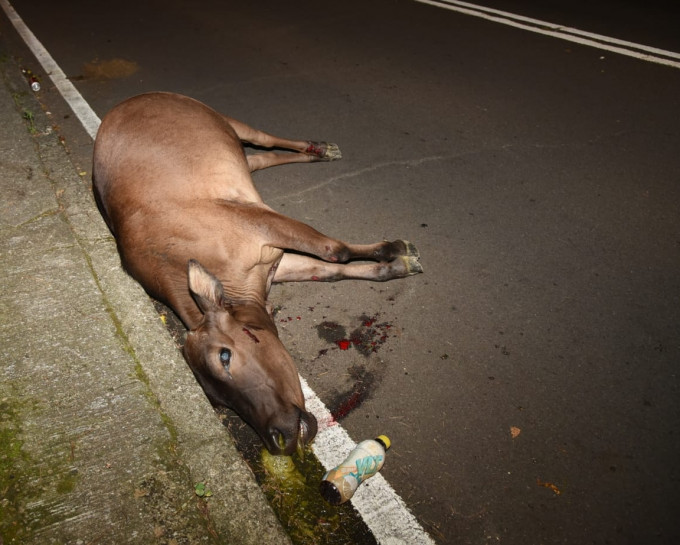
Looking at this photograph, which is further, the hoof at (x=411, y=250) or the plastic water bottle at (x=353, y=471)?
the hoof at (x=411, y=250)

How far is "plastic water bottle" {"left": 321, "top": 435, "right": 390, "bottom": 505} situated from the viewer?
323cm

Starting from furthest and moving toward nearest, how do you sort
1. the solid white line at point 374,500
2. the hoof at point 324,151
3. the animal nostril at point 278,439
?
the hoof at point 324,151 → the solid white line at point 374,500 → the animal nostril at point 278,439

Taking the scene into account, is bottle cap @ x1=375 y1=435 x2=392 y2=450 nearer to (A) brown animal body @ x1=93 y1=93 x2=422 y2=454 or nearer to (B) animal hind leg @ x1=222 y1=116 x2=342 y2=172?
(A) brown animal body @ x1=93 y1=93 x2=422 y2=454

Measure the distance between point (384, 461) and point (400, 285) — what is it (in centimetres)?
162

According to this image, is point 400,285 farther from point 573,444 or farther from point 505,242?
point 573,444

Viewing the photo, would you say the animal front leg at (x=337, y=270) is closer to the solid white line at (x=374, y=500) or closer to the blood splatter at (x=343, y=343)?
the blood splatter at (x=343, y=343)

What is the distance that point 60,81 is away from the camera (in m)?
7.89

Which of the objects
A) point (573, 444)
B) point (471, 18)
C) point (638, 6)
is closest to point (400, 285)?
point (573, 444)

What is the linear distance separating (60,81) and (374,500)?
7.37 meters

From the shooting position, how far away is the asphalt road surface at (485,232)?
3.36 metres

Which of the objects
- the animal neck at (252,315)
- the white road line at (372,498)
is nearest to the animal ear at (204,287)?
the animal neck at (252,315)

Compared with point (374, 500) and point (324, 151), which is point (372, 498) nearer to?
point (374, 500)

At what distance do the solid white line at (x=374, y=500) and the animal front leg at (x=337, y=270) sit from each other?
51.7 inches

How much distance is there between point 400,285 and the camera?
468cm
